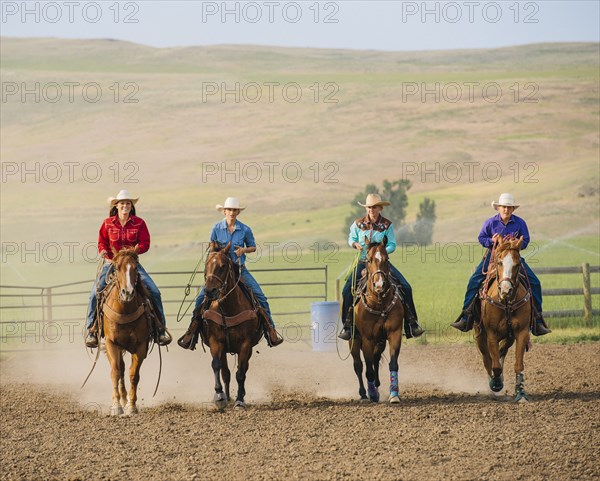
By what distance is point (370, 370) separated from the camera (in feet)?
40.5

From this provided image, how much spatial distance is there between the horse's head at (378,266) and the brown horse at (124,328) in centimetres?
267

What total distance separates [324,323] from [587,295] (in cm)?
569

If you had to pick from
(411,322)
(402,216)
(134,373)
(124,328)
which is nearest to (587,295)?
(411,322)

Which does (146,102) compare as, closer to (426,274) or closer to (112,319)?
(426,274)

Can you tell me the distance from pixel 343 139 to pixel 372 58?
123 feet

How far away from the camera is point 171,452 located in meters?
9.44

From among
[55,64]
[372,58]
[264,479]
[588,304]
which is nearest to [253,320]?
[264,479]

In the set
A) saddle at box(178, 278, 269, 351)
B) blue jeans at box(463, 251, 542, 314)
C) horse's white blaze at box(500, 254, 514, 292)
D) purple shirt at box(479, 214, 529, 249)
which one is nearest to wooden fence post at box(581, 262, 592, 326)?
blue jeans at box(463, 251, 542, 314)

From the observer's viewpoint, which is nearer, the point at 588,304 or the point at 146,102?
the point at 588,304

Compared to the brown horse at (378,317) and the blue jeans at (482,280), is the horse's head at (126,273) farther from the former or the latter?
the blue jeans at (482,280)

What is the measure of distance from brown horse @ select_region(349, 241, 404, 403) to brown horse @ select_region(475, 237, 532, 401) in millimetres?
1105

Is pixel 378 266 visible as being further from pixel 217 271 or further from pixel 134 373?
pixel 134 373

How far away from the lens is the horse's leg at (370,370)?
12.3 meters

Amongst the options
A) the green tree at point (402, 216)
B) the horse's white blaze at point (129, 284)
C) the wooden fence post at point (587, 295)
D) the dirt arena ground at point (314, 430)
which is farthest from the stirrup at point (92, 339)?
the green tree at point (402, 216)
